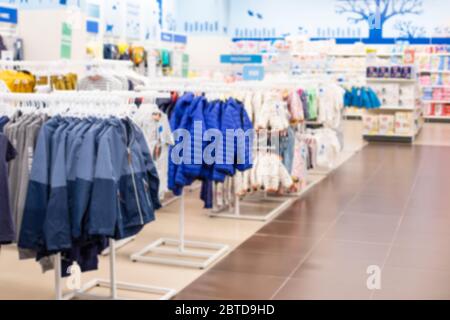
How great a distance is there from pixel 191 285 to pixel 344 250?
1490 millimetres

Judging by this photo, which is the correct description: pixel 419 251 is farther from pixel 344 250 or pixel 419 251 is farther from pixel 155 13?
pixel 155 13

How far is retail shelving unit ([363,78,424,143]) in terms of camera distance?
12992mm

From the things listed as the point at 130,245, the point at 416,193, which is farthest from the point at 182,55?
the point at 130,245

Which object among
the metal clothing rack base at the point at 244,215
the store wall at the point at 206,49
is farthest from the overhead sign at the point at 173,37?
the metal clothing rack base at the point at 244,215

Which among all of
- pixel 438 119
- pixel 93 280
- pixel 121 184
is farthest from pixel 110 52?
pixel 438 119

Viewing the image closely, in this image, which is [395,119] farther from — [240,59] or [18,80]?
[18,80]

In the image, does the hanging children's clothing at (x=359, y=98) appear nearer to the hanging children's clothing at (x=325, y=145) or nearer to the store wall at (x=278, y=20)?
the store wall at (x=278, y=20)

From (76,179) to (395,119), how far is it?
10.5 metres

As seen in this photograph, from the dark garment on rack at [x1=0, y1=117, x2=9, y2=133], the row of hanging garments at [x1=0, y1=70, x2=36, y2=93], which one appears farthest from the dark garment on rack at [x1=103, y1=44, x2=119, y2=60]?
the dark garment on rack at [x1=0, y1=117, x2=9, y2=133]

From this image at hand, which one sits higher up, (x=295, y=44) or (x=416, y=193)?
(x=295, y=44)

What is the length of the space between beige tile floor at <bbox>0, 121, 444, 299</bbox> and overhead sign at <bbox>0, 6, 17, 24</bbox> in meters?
3.11

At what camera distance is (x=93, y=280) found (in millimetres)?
4582

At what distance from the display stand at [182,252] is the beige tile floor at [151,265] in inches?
2.4
